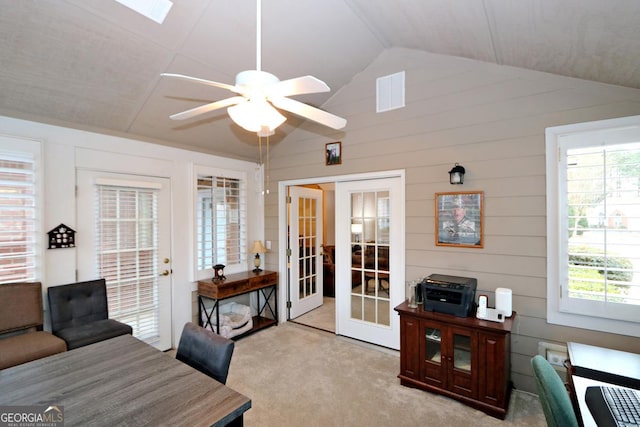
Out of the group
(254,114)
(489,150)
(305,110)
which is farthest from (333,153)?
(254,114)

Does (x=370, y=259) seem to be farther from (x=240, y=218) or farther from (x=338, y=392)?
(x=240, y=218)

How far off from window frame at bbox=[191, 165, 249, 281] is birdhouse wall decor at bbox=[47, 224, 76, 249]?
48.3 inches

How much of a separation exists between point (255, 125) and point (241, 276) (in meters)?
2.85

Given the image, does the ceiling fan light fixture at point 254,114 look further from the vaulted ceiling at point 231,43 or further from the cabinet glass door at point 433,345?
the cabinet glass door at point 433,345

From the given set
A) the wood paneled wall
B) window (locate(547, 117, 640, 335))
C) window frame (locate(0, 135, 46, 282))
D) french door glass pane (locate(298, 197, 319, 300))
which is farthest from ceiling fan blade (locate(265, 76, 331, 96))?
french door glass pane (locate(298, 197, 319, 300))

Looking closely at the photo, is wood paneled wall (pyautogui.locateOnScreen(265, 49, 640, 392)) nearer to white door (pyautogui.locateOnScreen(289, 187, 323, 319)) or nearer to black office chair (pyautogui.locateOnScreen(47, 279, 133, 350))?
white door (pyautogui.locateOnScreen(289, 187, 323, 319))

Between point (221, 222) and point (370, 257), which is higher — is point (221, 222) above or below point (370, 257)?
above

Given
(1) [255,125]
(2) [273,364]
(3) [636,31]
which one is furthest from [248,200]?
(3) [636,31]

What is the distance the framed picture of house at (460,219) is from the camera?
9.35 ft

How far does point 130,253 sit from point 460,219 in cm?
356

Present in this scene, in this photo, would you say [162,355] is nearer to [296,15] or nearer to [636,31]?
[296,15]

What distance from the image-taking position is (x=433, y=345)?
2646mm

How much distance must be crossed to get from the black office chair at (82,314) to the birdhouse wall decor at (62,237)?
1.25 feet

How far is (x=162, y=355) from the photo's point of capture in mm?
1747
